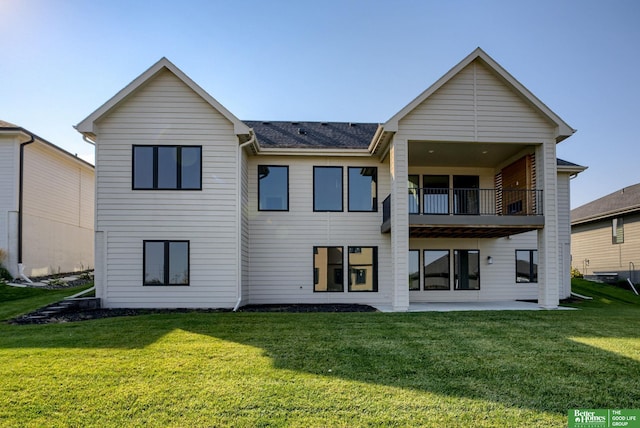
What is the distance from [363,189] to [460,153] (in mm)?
3558

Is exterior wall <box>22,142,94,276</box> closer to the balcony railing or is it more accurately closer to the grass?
the grass

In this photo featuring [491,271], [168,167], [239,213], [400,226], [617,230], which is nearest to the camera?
[400,226]

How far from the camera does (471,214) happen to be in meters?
13.2

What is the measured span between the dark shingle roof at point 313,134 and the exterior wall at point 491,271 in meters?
4.53

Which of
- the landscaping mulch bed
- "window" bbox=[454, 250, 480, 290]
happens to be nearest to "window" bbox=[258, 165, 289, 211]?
the landscaping mulch bed

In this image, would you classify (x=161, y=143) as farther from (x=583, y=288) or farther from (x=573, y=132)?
(x=583, y=288)

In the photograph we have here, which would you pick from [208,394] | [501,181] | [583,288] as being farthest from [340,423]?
[583,288]

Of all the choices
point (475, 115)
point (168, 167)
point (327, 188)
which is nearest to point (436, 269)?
point (327, 188)

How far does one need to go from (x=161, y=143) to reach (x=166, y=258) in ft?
11.8

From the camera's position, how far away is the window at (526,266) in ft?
48.4

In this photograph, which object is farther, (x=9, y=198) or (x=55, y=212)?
(x=55, y=212)

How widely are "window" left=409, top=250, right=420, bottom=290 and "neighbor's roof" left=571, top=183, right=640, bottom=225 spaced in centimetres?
1266

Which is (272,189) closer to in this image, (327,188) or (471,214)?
(327,188)

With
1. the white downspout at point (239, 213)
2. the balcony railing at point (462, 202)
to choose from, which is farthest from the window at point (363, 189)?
the white downspout at point (239, 213)
